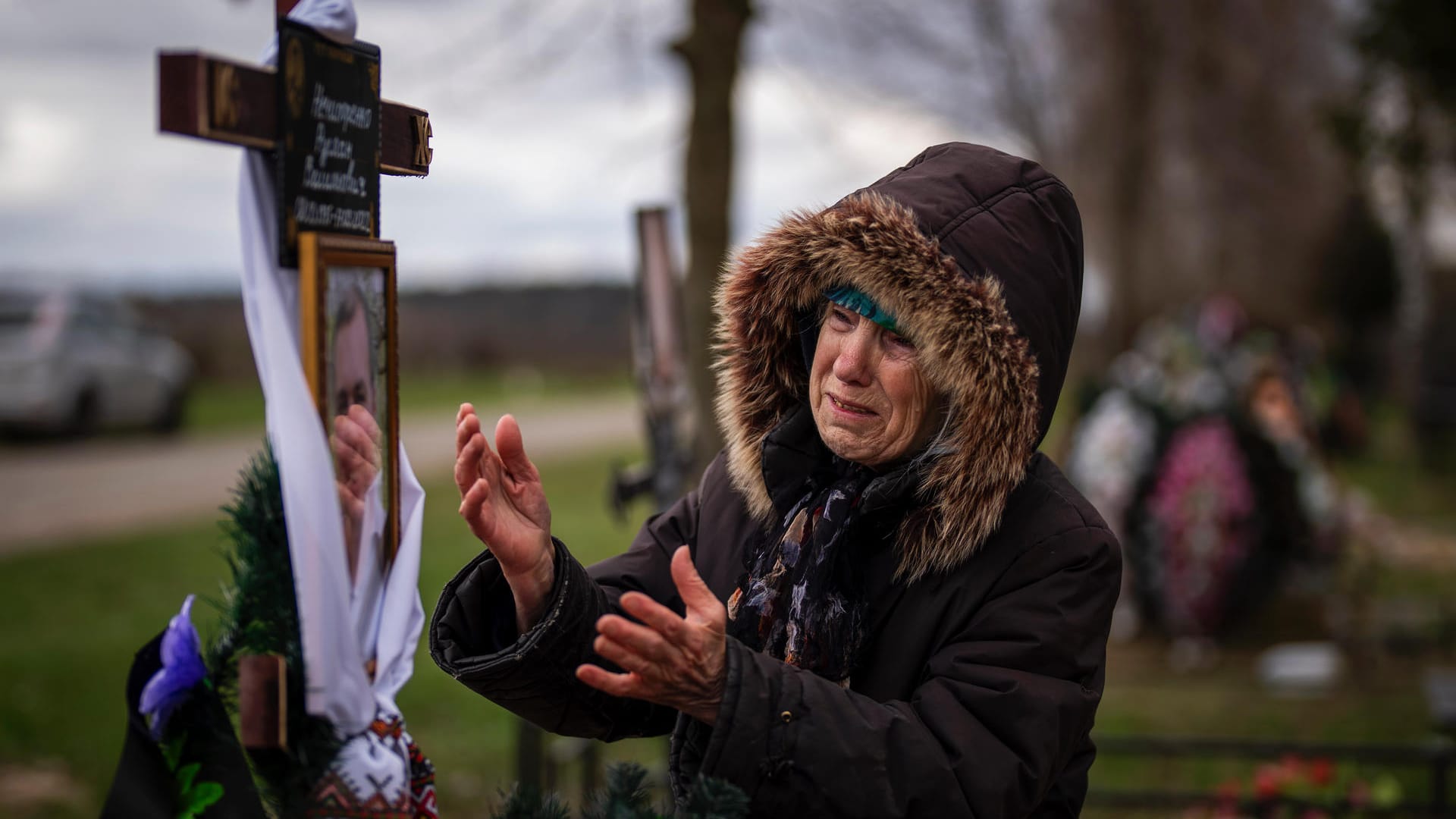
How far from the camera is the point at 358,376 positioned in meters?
1.71

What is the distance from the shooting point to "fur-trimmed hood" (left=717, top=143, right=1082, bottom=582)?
190 centimetres

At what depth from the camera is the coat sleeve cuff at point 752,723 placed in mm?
1635

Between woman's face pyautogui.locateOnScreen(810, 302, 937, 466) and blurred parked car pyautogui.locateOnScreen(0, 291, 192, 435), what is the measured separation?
46.7 ft

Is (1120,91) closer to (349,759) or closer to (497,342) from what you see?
(349,759)

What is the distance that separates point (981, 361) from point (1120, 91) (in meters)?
9.92

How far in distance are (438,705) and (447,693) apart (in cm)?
28

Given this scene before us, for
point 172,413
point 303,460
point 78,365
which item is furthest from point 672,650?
point 172,413

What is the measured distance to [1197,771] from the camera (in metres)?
5.53

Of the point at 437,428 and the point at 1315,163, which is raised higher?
the point at 1315,163

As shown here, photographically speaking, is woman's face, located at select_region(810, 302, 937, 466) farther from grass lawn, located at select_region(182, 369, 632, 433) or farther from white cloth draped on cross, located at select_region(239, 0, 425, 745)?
grass lawn, located at select_region(182, 369, 632, 433)

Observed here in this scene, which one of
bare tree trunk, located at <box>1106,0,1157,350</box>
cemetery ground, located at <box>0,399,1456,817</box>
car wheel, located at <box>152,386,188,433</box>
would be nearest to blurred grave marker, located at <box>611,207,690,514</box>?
cemetery ground, located at <box>0,399,1456,817</box>

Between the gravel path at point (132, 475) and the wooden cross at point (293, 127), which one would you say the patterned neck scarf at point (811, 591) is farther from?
the gravel path at point (132, 475)

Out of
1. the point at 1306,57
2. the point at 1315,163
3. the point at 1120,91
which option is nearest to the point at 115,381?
the point at 1120,91

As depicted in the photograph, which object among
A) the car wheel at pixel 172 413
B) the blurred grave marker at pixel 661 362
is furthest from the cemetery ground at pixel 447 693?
the car wheel at pixel 172 413
